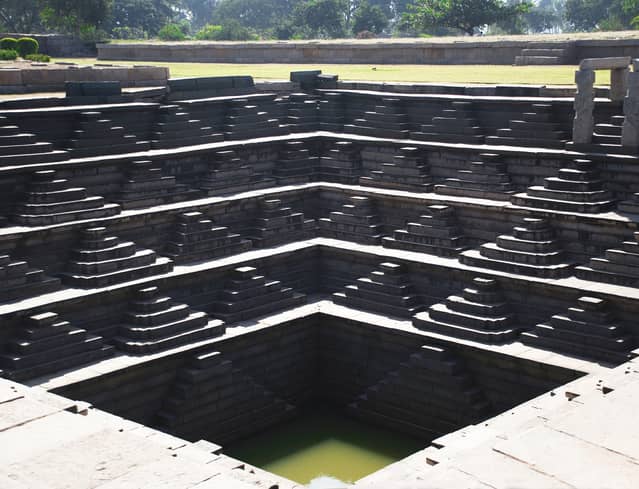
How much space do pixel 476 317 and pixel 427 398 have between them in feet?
4.80

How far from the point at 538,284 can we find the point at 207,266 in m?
5.45

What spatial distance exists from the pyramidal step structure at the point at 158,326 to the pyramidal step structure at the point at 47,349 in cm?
50

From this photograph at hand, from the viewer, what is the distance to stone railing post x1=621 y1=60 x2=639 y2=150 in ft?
56.4

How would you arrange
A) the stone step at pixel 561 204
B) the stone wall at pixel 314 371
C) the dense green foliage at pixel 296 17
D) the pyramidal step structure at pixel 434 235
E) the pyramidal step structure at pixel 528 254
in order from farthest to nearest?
the dense green foliage at pixel 296 17, the pyramidal step structure at pixel 434 235, the stone step at pixel 561 204, the pyramidal step structure at pixel 528 254, the stone wall at pixel 314 371

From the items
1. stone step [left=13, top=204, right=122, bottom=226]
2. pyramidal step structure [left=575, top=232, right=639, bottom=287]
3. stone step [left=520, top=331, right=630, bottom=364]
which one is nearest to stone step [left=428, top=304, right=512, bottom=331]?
stone step [left=520, top=331, right=630, bottom=364]

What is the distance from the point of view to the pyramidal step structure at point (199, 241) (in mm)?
17969

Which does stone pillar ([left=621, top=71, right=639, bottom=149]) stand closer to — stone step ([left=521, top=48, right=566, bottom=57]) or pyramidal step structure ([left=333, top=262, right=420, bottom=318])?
pyramidal step structure ([left=333, top=262, right=420, bottom=318])

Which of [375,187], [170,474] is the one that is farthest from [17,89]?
[170,474]

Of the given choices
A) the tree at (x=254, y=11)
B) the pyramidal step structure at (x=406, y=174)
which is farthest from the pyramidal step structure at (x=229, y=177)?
the tree at (x=254, y=11)

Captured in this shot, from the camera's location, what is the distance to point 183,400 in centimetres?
1549

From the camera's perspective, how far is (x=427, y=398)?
643 inches

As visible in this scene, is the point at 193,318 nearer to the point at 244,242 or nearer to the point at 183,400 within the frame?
the point at 183,400

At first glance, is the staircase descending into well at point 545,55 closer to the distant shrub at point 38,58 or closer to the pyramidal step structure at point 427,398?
the pyramidal step structure at point 427,398

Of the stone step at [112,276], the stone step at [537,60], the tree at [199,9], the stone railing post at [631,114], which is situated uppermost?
the tree at [199,9]
